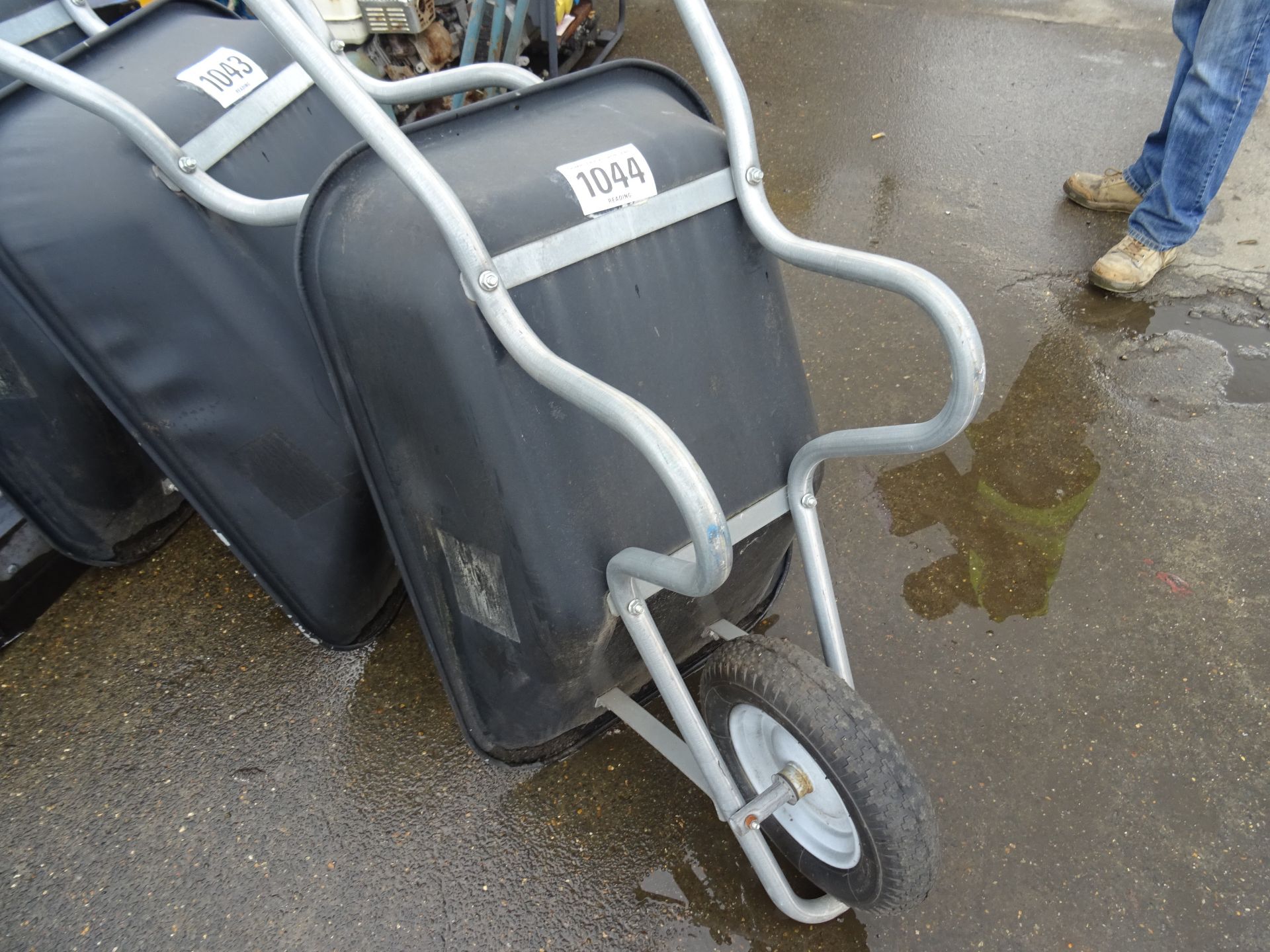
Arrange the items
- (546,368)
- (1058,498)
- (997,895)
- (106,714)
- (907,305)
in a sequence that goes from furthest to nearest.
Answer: (907,305) → (1058,498) → (106,714) → (997,895) → (546,368)

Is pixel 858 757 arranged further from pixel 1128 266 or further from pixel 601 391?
pixel 1128 266

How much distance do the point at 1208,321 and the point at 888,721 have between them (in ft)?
5.81

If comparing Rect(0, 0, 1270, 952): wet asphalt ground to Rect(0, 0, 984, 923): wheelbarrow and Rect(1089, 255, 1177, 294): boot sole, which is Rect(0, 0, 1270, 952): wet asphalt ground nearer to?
Rect(1089, 255, 1177, 294): boot sole

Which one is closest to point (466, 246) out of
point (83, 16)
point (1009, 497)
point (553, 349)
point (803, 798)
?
point (553, 349)

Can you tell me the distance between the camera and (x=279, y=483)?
1553 millimetres

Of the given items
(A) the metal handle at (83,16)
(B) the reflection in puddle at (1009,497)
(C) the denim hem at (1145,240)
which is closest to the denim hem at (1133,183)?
(C) the denim hem at (1145,240)

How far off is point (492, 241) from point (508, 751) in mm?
1003

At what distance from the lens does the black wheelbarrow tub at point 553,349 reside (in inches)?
40.0

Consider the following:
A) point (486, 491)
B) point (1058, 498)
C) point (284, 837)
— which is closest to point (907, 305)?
point (1058, 498)

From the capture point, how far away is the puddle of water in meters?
2.28

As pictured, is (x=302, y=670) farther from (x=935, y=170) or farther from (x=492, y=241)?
(x=935, y=170)

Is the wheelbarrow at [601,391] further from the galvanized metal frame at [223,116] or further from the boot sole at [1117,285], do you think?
the boot sole at [1117,285]

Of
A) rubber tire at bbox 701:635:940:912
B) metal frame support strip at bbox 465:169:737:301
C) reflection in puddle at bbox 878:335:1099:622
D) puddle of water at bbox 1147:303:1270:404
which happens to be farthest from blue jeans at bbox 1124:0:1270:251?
rubber tire at bbox 701:635:940:912

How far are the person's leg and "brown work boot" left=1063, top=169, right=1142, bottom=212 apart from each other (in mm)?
22
